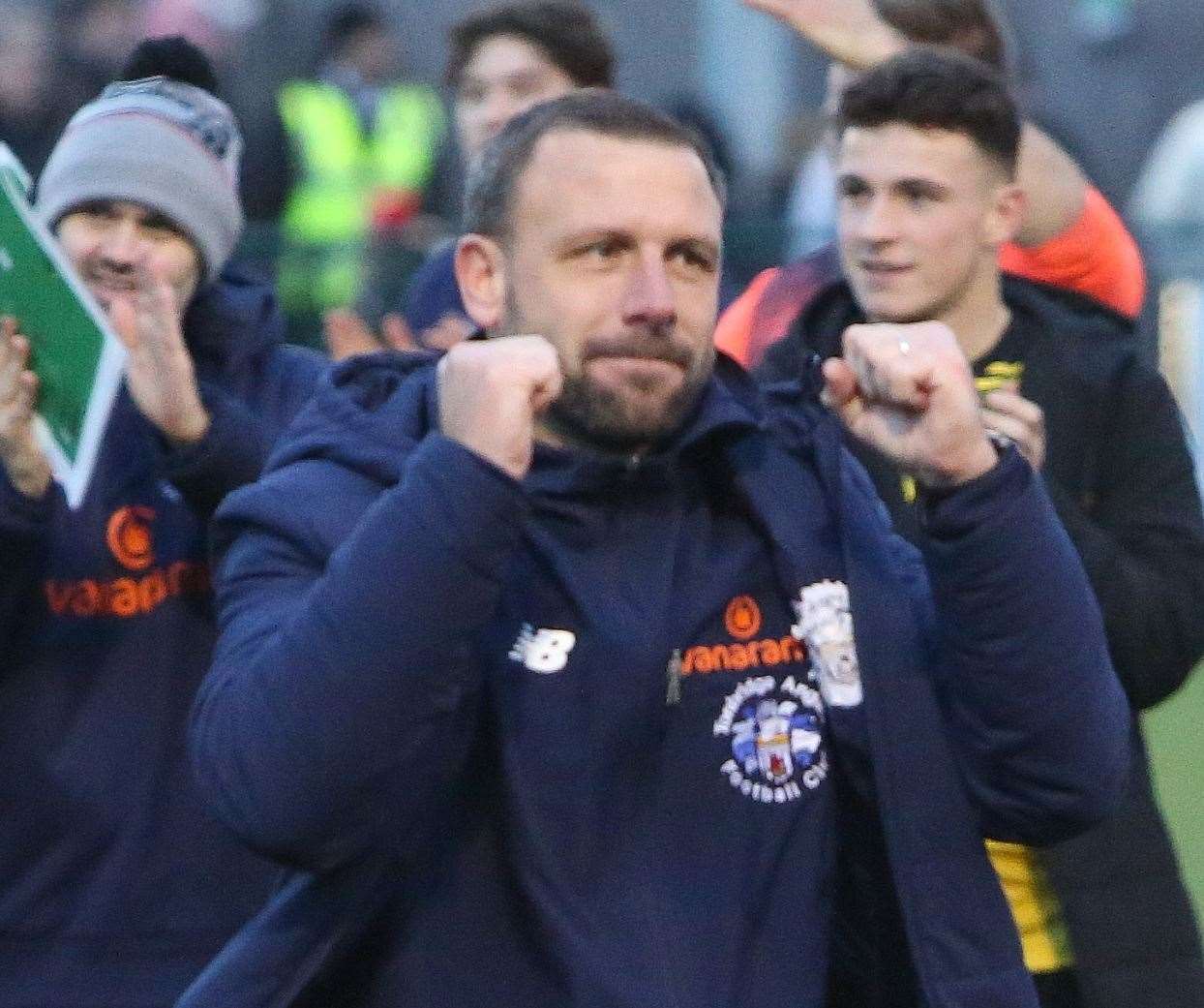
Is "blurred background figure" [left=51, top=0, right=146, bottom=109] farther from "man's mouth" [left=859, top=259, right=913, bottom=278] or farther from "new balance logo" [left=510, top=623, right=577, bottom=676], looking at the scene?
"new balance logo" [left=510, top=623, right=577, bottom=676]

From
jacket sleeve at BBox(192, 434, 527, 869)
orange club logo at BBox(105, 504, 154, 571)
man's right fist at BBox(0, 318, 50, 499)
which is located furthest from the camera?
orange club logo at BBox(105, 504, 154, 571)

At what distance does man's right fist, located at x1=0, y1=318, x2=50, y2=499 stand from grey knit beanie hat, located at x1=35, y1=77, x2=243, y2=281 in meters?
0.43

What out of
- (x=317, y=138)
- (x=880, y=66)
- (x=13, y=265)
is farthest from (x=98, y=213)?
(x=317, y=138)

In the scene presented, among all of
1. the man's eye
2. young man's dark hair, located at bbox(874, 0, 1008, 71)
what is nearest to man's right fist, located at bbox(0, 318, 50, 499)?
the man's eye

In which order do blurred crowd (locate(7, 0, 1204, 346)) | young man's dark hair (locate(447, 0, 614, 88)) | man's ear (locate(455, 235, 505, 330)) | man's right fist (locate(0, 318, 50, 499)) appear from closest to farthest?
1. man's ear (locate(455, 235, 505, 330))
2. man's right fist (locate(0, 318, 50, 499))
3. young man's dark hair (locate(447, 0, 614, 88))
4. blurred crowd (locate(7, 0, 1204, 346))

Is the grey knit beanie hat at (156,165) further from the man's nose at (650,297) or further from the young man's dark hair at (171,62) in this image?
the man's nose at (650,297)

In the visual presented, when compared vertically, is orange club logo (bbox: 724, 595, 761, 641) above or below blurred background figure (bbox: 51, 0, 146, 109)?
above

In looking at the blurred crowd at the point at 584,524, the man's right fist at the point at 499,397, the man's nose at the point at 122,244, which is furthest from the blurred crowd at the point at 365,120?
the man's right fist at the point at 499,397

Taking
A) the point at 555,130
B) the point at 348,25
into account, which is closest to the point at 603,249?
the point at 555,130

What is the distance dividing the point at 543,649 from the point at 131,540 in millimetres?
1461

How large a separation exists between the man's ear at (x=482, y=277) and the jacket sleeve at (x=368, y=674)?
48cm

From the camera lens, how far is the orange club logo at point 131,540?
470 cm

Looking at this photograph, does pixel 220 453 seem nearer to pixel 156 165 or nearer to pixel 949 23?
pixel 156 165

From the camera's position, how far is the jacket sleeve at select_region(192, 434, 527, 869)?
317 cm
